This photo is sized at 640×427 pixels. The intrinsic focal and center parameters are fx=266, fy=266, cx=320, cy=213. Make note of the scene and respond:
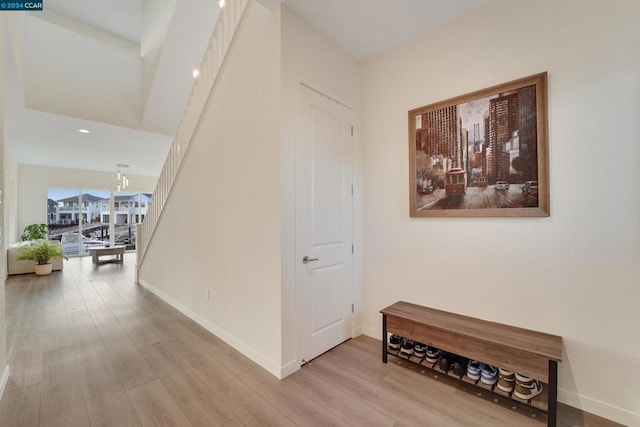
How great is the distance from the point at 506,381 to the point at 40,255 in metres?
8.13

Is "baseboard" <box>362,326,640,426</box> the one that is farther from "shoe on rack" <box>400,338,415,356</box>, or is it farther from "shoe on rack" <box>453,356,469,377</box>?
"shoe on rack" <box>400,338,415,356</box>

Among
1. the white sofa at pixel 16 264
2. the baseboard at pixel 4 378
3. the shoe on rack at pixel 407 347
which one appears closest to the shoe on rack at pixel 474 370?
the shoe on rack at pixel 407 347

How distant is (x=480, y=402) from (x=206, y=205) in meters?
3.08

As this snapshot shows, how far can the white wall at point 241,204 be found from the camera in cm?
218

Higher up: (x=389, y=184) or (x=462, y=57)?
(x=462, y=57)

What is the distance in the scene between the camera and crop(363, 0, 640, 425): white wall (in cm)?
160

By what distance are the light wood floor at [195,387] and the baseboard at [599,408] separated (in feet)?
0.17

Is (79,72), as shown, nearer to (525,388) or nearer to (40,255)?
(40,255)

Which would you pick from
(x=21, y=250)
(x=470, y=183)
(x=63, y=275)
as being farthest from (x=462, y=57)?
(x=21, y=250)

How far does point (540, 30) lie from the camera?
1.86 metres

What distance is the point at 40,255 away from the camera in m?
5.62

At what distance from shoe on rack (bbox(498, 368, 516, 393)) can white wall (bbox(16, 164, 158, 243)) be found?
11110 mm

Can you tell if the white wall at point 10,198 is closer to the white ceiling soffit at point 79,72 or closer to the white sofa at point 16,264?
the white sofa at point 16,264

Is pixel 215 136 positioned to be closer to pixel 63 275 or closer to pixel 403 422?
pixel 403 422
